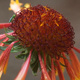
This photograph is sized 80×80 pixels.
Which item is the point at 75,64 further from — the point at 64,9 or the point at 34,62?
the point at 64,9

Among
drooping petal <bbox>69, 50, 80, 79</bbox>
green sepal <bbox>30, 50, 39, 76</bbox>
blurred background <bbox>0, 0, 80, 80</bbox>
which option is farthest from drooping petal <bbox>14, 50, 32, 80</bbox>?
blurred background <bbox>0, 0, 80, 80</bbox>

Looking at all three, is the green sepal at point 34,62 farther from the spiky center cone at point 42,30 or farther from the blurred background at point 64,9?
the blurred background at point 64,9

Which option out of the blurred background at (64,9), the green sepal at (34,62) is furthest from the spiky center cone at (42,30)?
the blurred background at (64,9)

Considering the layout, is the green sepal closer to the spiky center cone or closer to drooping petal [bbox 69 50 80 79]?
the spiky center cone

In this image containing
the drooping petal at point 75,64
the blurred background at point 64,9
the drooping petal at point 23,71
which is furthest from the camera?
the blurred background at point 64,9

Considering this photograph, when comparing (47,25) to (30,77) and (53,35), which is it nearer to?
(53,35)

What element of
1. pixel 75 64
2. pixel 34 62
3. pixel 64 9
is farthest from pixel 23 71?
pixel 64 9

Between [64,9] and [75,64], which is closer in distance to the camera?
[75,64]

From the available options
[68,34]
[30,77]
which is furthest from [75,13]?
[68,34]

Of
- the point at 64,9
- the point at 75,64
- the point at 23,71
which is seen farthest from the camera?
the point at 64,9
